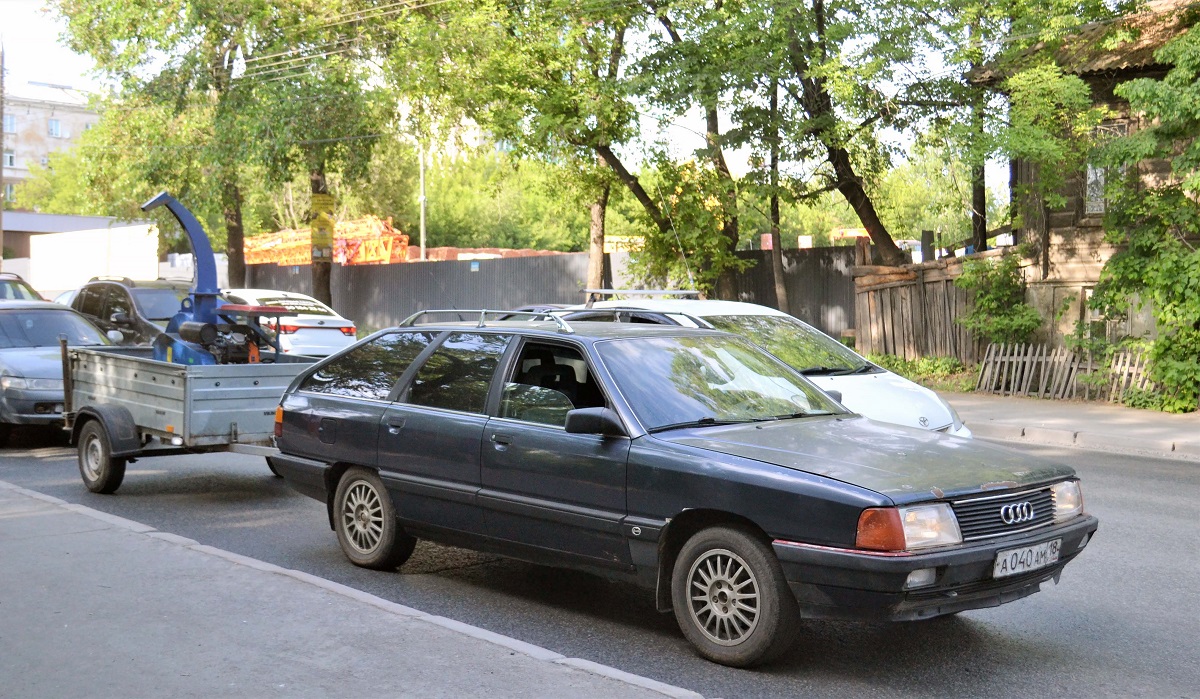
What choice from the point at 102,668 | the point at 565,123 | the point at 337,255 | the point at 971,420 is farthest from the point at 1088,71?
the point at 337,255

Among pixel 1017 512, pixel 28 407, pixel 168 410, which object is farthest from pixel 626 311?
pixel 28 407

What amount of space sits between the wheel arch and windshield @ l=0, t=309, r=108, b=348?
972 centimetres

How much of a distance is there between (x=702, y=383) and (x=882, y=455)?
1.16m

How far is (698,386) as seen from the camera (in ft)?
19.6

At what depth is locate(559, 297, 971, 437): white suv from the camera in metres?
9.21

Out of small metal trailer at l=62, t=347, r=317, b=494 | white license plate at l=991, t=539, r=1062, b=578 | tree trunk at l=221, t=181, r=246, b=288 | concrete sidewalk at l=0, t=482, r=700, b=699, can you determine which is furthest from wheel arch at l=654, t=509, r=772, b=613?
tree trunk at l=221, t=181, r=246, b=288

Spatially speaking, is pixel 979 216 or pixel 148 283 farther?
pixel 979 216

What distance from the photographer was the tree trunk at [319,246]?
2813cm

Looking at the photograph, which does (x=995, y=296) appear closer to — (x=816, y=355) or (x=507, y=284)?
(x=816, y=355)

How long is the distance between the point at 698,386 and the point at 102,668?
3.06 m

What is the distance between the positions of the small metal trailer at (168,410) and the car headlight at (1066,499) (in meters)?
5.25

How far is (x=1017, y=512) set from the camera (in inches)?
198

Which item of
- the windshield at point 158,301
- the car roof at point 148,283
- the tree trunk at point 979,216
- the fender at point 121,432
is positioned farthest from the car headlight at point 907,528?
Answer: the tree trunk at point 979,216

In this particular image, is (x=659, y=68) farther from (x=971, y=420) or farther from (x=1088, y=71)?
(x=971, y=420)
